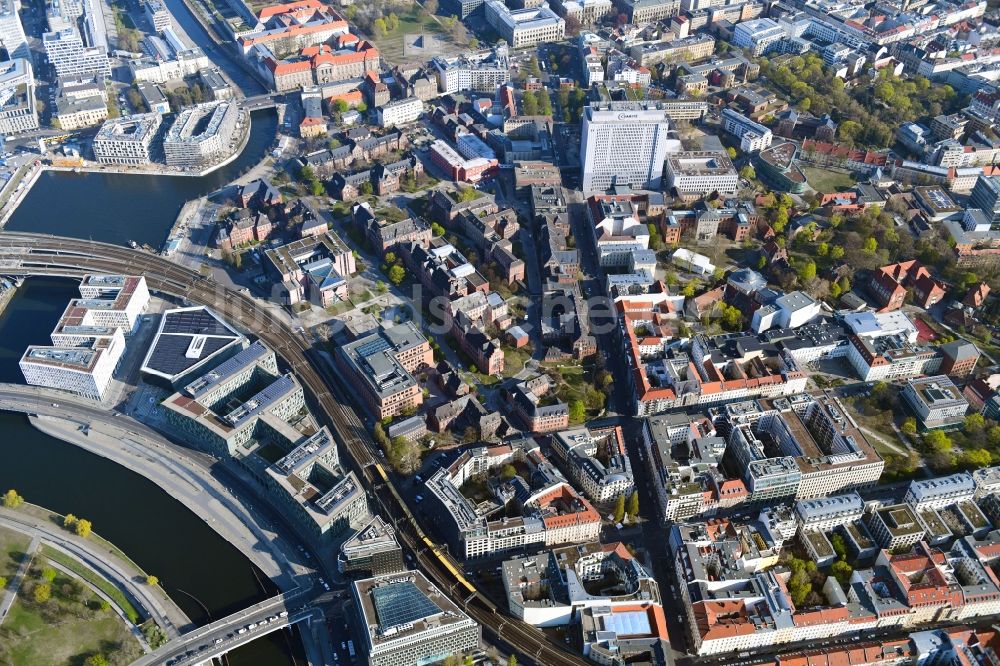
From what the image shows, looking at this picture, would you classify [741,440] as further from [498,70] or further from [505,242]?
[498,70]

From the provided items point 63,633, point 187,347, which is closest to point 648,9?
point 187,347

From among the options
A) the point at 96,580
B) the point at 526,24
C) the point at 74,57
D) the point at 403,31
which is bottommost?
the point at 96,580

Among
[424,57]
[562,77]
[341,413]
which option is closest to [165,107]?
[424,57]

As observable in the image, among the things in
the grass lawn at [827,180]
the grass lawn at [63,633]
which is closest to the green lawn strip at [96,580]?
the grass lawn at [63,633]

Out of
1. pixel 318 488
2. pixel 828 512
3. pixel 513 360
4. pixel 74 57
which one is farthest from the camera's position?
pixel 74 57

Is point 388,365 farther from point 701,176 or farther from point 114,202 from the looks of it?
point 114,202

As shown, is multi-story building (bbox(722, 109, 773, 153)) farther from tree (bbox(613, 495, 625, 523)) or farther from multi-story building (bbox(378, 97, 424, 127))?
tree (bbox(613, 495, 625, 523))

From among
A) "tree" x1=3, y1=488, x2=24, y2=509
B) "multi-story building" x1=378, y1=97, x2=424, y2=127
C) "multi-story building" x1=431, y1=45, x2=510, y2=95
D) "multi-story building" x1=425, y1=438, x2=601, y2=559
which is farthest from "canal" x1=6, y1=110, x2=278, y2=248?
"multi-story building" x1=425, y1=438, x2=601, y2=559
